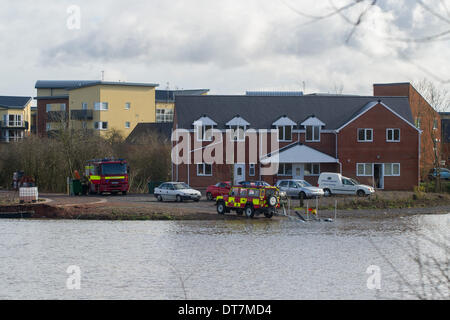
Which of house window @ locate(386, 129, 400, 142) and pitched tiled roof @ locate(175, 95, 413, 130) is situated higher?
pitched tiled roof @ locate(175, 95, 413, 130)

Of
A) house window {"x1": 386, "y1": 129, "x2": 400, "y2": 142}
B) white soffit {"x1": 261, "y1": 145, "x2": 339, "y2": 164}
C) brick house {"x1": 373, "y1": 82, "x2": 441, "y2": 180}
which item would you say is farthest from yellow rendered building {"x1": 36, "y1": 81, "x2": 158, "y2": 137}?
house window {"x1": 386, "y1": 129, "x2": 400, "y2": 142}

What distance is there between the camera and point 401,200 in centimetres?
4712

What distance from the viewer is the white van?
51312mm

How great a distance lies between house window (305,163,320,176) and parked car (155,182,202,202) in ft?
48.1

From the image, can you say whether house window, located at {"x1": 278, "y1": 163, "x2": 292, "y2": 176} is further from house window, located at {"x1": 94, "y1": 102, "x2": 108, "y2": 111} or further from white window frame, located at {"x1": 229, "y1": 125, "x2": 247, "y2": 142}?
house window, located at {"x1": 94, "y1": 102, "x2": 108, "y2": 111}

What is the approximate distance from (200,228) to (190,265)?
10690 mm

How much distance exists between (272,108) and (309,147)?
5.36 meters

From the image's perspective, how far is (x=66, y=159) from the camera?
193 feet

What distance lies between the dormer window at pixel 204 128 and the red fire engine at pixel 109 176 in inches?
355

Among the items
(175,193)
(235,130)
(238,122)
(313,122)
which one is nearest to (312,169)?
(313,122)

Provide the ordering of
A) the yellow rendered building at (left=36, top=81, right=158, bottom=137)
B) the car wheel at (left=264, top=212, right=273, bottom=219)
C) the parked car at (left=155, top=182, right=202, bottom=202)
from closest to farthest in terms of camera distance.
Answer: the car wheel at (left=264, top=212, right=273, bottom=219)
the parked car at (left=155, top=182, right=202, bottom=202)
the yellow rendered building at (left=36, top=81, right=158, bottom=137)

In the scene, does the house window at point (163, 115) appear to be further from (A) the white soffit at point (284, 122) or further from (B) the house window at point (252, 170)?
(B) the house window at point (252, 170)

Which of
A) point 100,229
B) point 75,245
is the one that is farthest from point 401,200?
point 75,245
